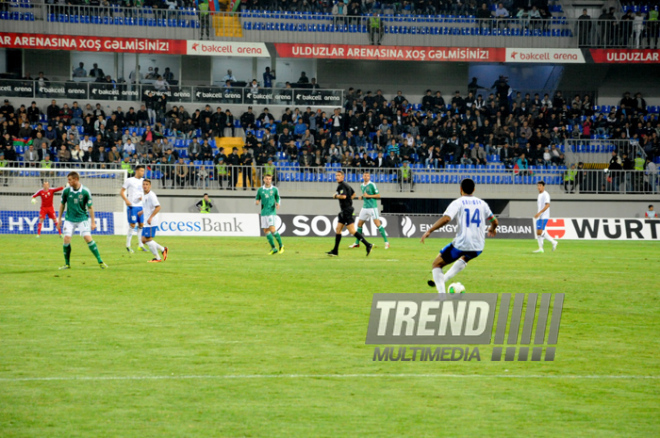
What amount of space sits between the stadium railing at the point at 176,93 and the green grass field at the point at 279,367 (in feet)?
87.6

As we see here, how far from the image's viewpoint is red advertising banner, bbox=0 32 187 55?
40.8m

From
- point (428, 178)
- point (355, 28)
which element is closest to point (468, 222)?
point (428, 178)

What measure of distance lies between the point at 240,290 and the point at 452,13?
36.2 metres

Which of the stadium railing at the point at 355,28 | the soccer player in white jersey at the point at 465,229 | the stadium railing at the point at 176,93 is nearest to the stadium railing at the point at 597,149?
the stadium railing at the point at 355,28

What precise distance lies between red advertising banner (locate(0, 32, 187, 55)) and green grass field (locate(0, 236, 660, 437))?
28.4 metres

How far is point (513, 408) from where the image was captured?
6355 mm

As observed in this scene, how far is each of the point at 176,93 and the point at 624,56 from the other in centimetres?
2585

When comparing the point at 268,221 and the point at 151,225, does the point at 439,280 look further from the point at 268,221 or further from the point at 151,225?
the point at 268,221

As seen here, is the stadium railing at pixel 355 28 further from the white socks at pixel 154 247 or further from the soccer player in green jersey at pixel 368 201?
the white socks at pixel 154 247

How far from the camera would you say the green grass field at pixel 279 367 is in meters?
5.90

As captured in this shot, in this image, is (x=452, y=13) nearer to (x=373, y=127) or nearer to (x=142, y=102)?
(x=373, y=127)

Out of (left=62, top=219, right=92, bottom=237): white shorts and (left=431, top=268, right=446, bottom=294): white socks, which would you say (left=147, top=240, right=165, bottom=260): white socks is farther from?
(left=431, top=268, right=446, bottom=294): white socks

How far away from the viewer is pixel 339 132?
3956 cm

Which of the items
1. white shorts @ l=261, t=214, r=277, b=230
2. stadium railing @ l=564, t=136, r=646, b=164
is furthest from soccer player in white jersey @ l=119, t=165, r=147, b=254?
stadium railing @ l=564, t=136, r=646, b=164
